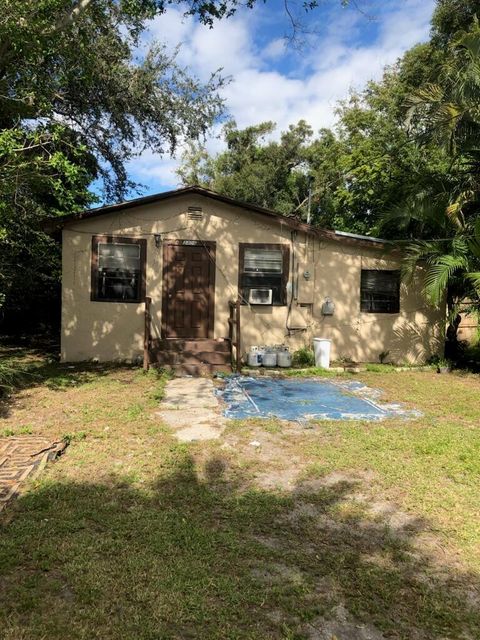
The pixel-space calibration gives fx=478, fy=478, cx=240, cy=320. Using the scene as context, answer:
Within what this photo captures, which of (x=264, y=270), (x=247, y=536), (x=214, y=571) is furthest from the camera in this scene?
(x=264, y=270)

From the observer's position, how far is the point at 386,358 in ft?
34.0

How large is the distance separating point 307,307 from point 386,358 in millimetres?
2075

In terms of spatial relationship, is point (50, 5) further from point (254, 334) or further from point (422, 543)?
point (422, 543)

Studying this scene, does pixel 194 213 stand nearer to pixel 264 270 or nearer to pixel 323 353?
pixel 264 270

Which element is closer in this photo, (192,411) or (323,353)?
(192,411)

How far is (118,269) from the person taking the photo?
31.7ft

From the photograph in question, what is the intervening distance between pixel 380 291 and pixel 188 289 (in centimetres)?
416

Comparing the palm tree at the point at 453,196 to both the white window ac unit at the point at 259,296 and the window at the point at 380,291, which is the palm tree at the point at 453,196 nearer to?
the window at the point at 380,291

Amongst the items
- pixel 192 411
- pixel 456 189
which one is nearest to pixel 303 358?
pixel 192 411

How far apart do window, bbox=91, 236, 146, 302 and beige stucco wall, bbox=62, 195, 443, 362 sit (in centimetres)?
14

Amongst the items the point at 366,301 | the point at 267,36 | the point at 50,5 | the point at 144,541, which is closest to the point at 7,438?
the point at 144,541

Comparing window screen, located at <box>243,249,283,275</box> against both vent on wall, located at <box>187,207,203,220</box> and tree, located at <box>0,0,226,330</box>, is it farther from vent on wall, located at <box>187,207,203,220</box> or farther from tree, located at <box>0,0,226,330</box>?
tree, located at <box>0,0,226,330</box>

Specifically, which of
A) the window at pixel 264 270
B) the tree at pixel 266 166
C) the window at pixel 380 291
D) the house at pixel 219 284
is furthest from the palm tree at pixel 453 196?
the tree at pixel 266 166

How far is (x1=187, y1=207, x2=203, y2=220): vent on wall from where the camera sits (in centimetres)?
980
